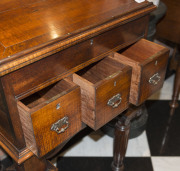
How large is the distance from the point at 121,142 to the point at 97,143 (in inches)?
12.8

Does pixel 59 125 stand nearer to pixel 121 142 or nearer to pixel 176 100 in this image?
pixel 121 142

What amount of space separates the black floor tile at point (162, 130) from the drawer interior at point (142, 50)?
24.0 inches

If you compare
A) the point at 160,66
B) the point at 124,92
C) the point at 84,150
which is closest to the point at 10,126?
the point at 124,92

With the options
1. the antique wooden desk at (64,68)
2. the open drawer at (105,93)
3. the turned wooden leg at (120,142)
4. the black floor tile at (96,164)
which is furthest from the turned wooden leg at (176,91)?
the open drawer at (105,93)

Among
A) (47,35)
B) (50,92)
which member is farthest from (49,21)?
(50,92)

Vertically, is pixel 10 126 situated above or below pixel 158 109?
above

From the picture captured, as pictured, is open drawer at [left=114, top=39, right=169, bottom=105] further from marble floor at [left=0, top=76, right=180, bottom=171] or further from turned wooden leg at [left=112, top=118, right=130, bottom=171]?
marble floor at [left=0, top=76, right=180, bottom=171]

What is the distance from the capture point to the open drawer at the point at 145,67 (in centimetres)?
87

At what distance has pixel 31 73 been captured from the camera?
2.38 feet

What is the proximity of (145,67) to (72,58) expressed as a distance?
9.1 inches

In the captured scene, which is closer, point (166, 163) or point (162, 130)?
point (166, 163)

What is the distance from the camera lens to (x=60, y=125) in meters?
0.77

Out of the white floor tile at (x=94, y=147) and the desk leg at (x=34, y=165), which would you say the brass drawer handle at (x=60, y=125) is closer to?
the desk leg at (x=34, y=165)

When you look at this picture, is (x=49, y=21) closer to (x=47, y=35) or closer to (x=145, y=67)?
(x=47, y=35)
